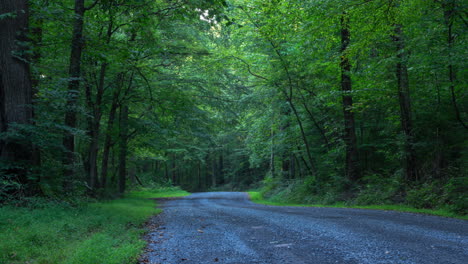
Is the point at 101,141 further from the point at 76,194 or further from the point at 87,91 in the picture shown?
the point at 76,194

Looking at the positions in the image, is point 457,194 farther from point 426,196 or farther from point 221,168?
point 221,168

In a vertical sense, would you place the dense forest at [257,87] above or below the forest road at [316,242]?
above

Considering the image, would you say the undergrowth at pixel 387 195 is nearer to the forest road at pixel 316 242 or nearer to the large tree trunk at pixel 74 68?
the forest road at pixel 316 242

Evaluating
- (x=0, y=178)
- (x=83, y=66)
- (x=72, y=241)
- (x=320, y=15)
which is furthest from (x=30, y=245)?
(x=320, y=15)

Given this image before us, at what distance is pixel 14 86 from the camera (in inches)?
295

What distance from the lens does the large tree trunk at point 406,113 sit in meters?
11.4

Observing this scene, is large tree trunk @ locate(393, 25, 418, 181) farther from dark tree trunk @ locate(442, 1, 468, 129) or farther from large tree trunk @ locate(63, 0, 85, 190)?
large tree trunk @ locate(63, 0, 85, 190)

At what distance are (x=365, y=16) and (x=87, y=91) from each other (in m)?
11.1

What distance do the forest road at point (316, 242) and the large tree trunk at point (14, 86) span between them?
11.9 ft

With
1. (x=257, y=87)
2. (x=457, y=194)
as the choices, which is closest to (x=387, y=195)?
(x=457, y=194)

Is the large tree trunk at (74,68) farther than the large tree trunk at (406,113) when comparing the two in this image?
No

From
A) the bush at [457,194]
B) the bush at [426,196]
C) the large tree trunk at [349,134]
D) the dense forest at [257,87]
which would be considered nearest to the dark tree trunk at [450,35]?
the dense forest at [257,87]

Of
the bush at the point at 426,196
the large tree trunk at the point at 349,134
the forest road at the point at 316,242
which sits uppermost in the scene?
the large tree trunk at the point at 349,134

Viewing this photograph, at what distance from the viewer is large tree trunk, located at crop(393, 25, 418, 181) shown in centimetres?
1141
